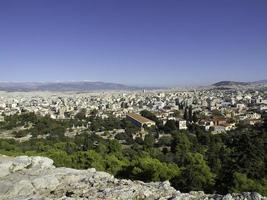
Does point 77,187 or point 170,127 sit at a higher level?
point 77,187

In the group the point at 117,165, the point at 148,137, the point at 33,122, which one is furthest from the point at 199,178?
the point at 33,122

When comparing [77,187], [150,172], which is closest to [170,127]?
[150,172]

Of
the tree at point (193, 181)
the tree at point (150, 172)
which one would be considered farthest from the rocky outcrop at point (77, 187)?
the tree at point (193, 181)

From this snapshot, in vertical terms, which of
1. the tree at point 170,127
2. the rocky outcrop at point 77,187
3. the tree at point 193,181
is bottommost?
the tree at point 170,127

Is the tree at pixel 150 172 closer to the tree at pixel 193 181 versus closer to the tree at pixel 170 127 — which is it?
the tree at pixel 193 181

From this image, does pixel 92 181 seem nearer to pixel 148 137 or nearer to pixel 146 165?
pixel 146 165

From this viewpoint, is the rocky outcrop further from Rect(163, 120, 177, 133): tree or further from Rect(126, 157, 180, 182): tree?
Rect(163, 120, 177, 133): tree

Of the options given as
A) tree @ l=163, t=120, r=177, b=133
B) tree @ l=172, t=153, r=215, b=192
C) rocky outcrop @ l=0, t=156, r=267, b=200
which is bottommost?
tree @ l=163, t=120, r=177, b=133

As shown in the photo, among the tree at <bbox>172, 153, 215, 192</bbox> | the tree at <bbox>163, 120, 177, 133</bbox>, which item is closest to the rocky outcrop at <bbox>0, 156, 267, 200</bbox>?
the tree at <bbox>172, 153, 215, 192</bbox>

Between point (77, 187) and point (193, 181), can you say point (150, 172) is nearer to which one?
point (193, 181)
